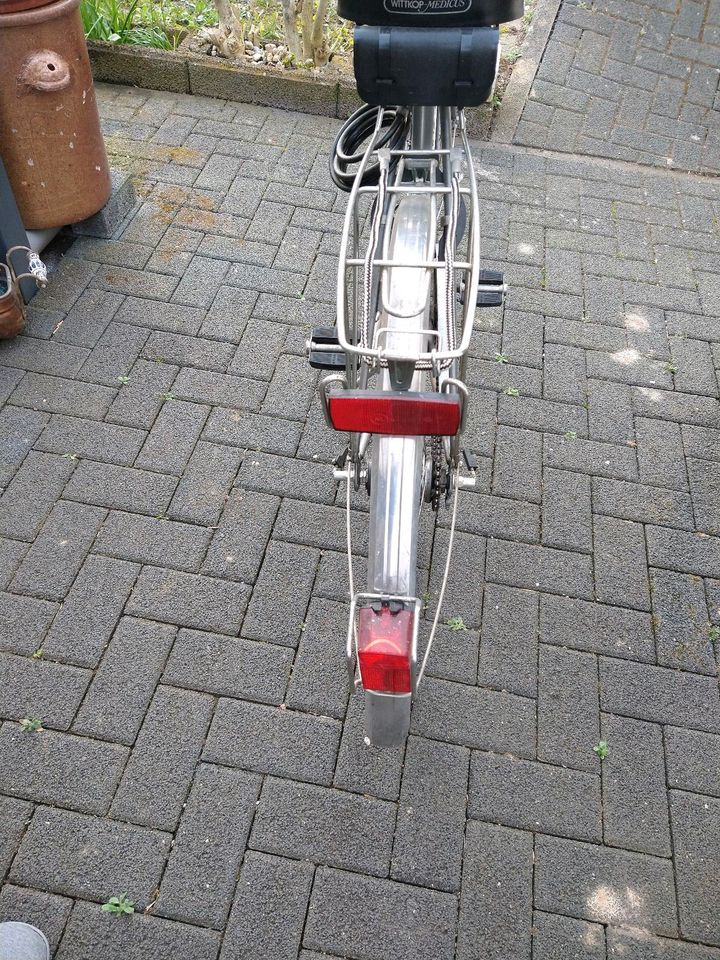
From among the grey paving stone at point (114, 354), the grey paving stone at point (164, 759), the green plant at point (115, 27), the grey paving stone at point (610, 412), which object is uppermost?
the green plant at point (115, 27)

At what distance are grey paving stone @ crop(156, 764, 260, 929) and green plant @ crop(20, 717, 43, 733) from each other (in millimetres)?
521

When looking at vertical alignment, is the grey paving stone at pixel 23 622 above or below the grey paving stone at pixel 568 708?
above

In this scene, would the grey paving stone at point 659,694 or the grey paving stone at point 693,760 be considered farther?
the grey paving stone at point 659,694

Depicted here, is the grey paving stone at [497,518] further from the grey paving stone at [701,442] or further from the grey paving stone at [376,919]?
the grey paving stone at [376,919]

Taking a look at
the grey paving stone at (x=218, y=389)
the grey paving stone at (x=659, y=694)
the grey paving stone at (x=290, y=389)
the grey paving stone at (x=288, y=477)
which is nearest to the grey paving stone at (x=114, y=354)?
the grey paving stone at (x=218, y=389)

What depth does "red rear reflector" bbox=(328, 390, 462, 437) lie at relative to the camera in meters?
1.83

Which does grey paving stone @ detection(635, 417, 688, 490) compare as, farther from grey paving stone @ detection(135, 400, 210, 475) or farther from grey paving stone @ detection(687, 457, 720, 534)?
grey paving stone @ detection(135, 400, 210, 475)

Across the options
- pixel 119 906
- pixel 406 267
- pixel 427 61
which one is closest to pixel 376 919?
pixel 119 906

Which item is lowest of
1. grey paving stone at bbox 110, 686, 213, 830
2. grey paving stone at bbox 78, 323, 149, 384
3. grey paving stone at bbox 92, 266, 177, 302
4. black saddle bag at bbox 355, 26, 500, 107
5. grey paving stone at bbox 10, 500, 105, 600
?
grey paving stone at bbox 110, 686, 213, 830

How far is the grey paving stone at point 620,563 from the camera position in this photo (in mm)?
2955

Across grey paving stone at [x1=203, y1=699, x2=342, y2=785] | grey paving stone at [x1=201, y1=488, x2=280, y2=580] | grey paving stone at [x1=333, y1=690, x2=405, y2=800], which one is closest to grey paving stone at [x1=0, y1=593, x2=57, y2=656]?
grey paving stone at [x1=201, y1=488, x2=280, y2=580]

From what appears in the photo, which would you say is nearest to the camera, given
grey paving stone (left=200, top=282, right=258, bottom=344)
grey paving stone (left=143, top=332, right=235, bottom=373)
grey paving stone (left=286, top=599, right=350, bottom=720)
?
grey paving stone (left=286, top=599, right=350, bottom=720)

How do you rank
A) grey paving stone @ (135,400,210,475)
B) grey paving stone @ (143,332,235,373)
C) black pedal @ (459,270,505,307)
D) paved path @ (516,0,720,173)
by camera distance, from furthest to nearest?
paved path @ (516,0,720,173)
grey paving stone @ (143,332,235,373)
grey paving stone @ (135,400,210,475)
black pedal @ (459,270,505,307)

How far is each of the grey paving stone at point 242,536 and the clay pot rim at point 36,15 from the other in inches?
85.3
